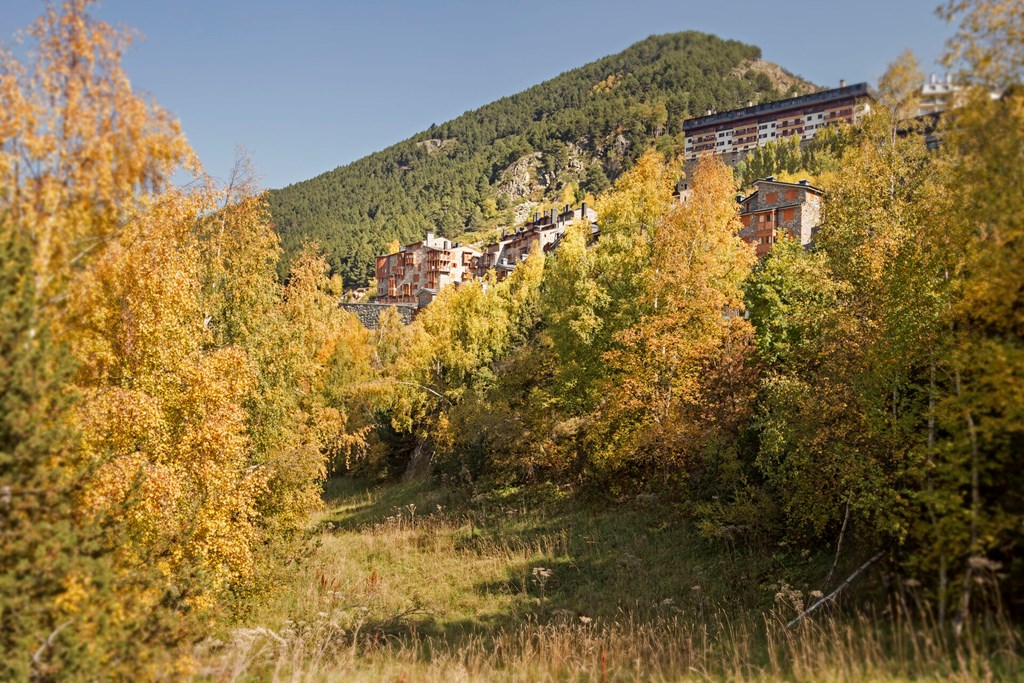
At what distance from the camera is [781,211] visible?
1885 inches

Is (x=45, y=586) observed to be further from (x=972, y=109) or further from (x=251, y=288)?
(x=251, y=288)

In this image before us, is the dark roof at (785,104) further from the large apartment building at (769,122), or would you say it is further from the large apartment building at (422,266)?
the large apartment building at (422,266)

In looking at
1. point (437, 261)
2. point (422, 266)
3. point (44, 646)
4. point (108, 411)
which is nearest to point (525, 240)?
point (437, 261)

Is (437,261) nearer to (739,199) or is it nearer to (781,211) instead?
(739,199)

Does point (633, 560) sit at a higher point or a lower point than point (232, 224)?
lower

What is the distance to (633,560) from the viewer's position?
51.8 ft

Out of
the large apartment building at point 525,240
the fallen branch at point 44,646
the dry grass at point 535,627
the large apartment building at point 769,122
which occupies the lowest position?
the dry grass at point 535,627

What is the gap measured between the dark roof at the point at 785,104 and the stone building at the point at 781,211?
11862 centimetres

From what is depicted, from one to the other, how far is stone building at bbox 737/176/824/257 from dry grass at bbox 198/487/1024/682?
1332 inches

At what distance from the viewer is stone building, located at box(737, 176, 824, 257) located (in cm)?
4638

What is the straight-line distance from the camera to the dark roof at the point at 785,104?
15038 centimetres

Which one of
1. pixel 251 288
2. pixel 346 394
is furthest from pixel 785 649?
pixel 346 394

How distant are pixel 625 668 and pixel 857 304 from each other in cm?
896

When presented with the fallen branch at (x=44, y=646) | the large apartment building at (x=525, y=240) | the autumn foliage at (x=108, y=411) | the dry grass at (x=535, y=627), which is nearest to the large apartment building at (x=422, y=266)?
the large apartment building at (x=525, y=240)
